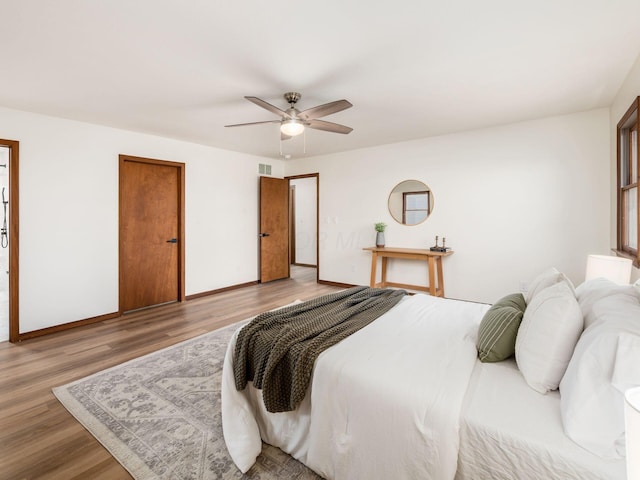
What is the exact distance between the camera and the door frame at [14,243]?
10.5ft

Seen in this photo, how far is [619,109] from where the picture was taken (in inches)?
117

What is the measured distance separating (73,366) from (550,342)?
11.3 feet

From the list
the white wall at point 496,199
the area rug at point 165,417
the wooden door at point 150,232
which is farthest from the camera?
the wooden door at point 150,232

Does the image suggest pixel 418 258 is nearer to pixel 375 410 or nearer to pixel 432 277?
pixel 432 277

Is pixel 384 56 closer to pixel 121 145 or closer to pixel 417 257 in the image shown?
pixel 417 257

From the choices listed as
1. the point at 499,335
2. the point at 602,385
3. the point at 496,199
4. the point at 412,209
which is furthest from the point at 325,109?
the point at 496,199

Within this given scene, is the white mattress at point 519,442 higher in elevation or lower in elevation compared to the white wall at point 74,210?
lower

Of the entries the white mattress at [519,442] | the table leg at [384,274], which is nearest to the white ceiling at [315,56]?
the white mattress at [519,442]

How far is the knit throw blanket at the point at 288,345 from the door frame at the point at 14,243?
3048 mm

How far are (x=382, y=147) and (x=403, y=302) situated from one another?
10.6 ft

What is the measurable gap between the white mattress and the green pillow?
21 cm

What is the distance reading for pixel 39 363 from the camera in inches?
109

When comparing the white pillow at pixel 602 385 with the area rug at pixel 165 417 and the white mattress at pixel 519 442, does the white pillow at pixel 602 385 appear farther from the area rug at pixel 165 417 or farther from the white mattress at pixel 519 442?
the area rug at pixel 165 417

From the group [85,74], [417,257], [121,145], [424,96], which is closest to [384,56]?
[424,96]
